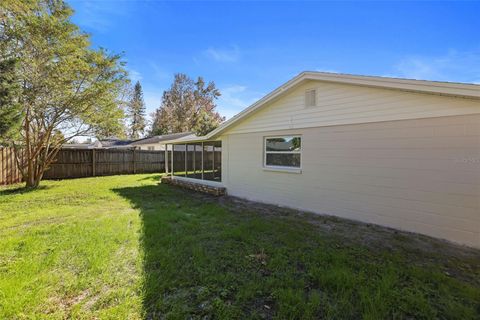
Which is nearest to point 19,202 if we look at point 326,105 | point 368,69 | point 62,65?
point 62,65

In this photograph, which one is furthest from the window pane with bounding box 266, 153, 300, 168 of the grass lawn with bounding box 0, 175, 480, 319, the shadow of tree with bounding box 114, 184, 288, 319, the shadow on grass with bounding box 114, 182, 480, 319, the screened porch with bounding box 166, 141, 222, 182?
the screened porch with bounding box 166, 141, 222, 182

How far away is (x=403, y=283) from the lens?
2.69 metres

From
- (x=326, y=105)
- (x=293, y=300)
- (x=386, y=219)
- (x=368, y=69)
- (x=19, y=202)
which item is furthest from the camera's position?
(x=368, y=69)

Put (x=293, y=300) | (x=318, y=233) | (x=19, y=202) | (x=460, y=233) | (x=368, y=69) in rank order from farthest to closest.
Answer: (x=368, y=69)
(x=19, y=202)
(x=318, y=233)
(x=460, y=233)
(x=293, y=300)

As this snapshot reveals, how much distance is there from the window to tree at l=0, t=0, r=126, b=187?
Result: 6.89m

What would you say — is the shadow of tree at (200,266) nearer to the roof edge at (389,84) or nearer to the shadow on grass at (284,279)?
the shadow on grass at (284,279)

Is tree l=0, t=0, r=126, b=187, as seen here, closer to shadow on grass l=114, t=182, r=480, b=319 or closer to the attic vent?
shadow on grass l=114, t=182, r=480, b=319

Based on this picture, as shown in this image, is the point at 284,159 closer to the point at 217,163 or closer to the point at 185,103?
the point at 217,163

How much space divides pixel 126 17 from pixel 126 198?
619 centimetres

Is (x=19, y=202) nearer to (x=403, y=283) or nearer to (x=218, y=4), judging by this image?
(x=218, y=4)

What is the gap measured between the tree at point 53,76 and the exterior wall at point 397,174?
7.07 meters

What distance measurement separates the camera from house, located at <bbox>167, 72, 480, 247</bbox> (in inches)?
154

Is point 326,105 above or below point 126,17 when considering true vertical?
below

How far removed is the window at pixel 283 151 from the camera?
643 cm
